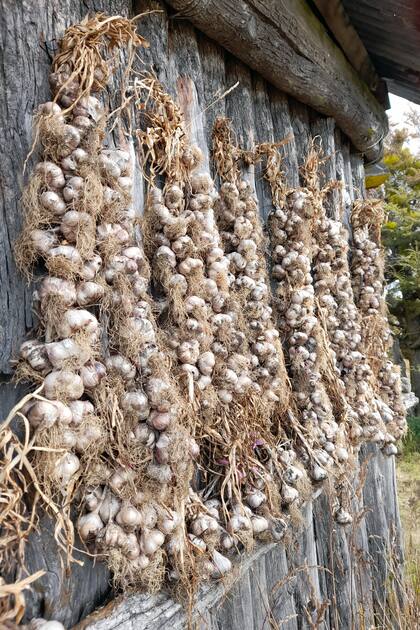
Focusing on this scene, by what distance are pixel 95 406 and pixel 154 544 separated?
0.93 ft

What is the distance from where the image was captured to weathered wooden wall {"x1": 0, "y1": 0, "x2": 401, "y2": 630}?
2.91 feet

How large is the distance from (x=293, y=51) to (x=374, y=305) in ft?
4.10

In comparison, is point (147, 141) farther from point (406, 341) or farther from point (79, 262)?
point (406, 341)

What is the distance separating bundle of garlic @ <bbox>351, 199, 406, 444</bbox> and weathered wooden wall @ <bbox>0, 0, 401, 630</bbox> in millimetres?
147

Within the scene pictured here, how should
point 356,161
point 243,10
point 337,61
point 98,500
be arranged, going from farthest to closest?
point 356,161 → point 337,61 → point 243,10 → point 98,500

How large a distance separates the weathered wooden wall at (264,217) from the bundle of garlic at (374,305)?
147 mm

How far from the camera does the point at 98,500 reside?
2.95 ft

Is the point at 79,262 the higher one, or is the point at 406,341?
the point at 79,262

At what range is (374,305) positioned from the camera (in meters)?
2.43

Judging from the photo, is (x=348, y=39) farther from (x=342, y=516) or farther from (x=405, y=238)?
(x=405, y=238)

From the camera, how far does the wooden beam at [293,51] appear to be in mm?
1427

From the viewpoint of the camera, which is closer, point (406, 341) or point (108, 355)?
point (108, 355)

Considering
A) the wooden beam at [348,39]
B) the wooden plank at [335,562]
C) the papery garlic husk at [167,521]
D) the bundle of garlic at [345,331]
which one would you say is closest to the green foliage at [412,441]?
the bundle of garlic at [345,331]

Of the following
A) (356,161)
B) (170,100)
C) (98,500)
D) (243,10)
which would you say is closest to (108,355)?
(98,500)
